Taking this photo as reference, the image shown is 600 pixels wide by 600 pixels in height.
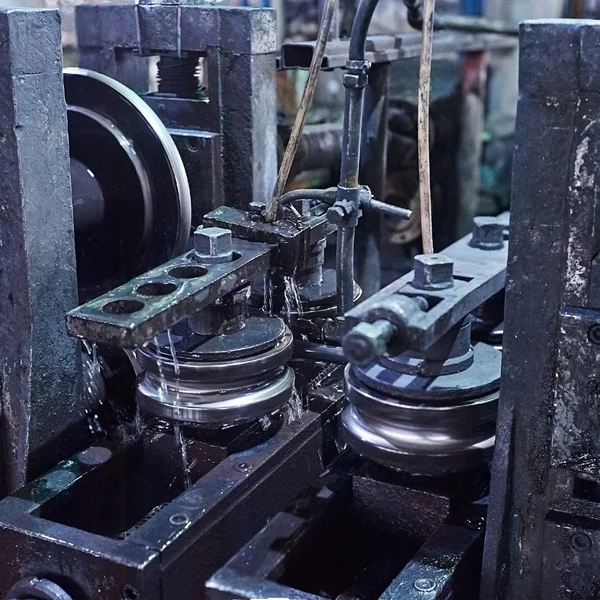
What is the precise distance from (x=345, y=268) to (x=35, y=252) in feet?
1.61

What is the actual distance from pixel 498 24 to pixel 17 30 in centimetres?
220

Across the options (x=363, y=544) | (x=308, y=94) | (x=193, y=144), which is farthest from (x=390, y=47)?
(x=363, y=544)

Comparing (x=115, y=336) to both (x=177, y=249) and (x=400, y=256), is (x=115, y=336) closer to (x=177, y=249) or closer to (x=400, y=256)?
(x=177, y=249)

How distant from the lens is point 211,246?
1.35 m

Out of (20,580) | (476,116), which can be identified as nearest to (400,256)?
(476,116)

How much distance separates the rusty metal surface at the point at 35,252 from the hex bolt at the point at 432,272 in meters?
0.56

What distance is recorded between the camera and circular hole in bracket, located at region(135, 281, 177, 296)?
126 cm

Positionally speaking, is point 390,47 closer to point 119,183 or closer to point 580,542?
point 119,183

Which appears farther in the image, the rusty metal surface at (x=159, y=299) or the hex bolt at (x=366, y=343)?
the rusty metal surface at (x=159, y=299)

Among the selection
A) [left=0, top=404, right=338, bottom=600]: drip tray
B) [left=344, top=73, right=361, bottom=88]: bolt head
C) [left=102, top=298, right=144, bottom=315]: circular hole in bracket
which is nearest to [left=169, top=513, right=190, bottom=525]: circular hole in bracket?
[left=0, top=404, right=338, bottom=600]: drip tray

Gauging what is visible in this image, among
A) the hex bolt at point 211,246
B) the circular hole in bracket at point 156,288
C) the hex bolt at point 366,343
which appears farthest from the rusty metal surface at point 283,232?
the hex bolt at point 366,343

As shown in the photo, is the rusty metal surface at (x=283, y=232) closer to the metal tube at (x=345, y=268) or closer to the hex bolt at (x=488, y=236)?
the metal tube at (x=345, y=268)

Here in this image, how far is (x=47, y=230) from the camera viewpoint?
138cm

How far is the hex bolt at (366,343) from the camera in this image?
102cm
